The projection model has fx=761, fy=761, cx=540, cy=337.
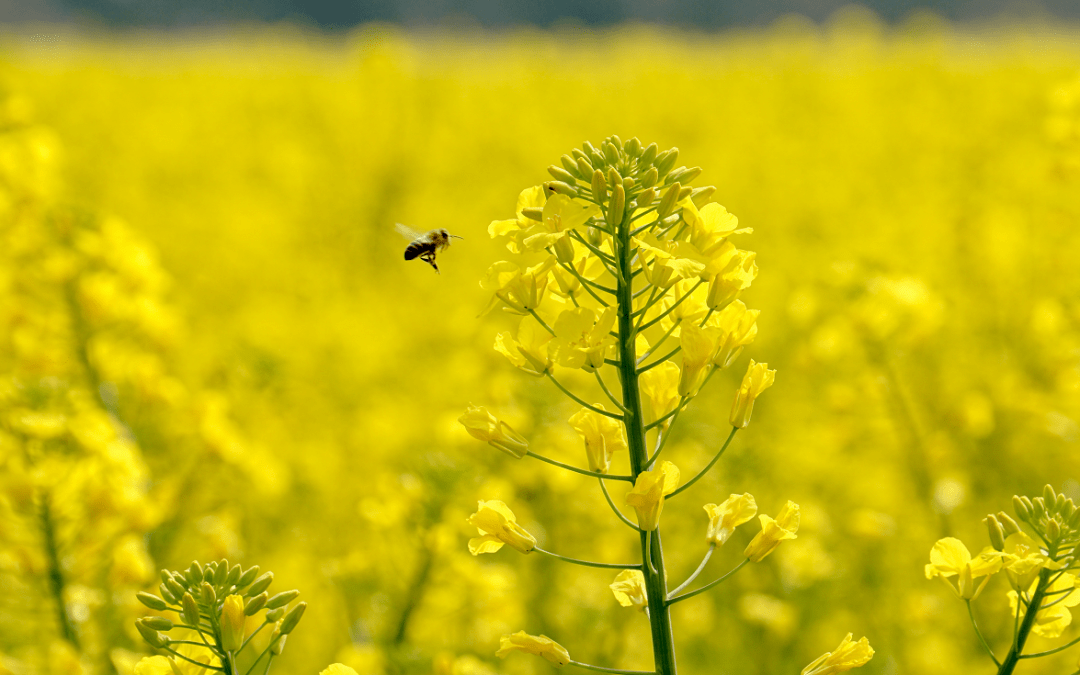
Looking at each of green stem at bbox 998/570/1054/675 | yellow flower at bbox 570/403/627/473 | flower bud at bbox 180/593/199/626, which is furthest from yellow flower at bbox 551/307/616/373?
green stem at bbox 998/570/1054/675

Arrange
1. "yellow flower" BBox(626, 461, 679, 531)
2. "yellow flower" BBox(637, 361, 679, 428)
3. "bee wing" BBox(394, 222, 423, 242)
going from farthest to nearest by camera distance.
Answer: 1. "bee wing" BBox(394, 222, 423, 242)
2. "yellow flower" BBox(637, 361, 679, 428)
3. "yellow flower" BBox(626, 461, 679, 531)

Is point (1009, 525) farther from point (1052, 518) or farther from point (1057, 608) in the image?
point (1057, 608)

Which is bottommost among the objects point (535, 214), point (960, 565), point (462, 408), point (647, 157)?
point (462, 408)

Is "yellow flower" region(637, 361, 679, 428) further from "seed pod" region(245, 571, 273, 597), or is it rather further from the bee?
the bee

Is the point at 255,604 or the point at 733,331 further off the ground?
the point at 733,331

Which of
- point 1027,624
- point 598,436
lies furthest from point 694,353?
point 1027,624

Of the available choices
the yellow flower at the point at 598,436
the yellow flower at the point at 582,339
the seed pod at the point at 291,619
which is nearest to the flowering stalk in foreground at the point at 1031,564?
the yellow flower at the point at 598,436
